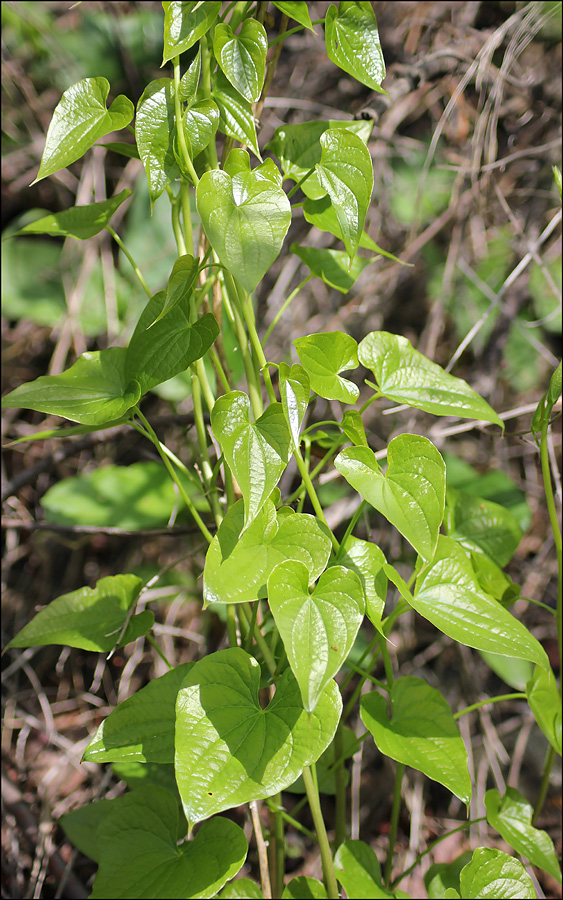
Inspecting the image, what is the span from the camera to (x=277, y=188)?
0.54 meters

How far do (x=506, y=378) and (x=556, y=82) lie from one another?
0.70 meters

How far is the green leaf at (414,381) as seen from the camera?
69 cm

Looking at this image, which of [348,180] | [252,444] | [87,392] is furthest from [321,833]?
[348,180]

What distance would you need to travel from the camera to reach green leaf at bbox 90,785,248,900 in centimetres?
63

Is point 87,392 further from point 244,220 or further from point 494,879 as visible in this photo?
point 494,879

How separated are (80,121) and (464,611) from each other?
672mm

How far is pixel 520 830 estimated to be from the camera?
0.77 m

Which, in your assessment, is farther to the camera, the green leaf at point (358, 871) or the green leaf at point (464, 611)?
the green leaf at point (358, 871)

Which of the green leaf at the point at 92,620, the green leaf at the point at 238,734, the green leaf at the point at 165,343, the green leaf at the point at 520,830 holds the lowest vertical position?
the green leaf at the point at 520,830

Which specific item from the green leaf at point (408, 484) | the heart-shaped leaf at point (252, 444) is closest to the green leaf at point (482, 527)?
the green leaf at point (408, 484)

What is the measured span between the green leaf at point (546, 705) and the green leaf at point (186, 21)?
0.82 meters

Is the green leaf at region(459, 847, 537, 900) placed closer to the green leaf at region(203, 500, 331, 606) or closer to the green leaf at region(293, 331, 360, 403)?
the green leaf at region(203, 500, 331, 606)

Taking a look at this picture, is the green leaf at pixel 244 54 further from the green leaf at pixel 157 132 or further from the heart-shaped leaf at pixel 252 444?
the heart-shaped leaf at pixel 252 444

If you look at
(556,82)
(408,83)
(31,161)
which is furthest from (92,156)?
(556,82)
